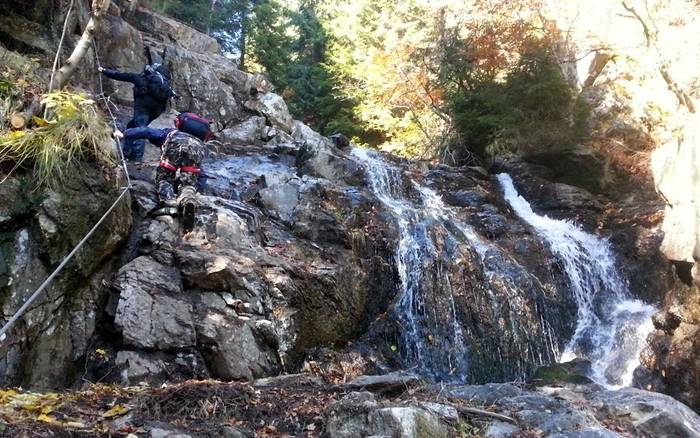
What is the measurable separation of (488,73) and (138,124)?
10.4m

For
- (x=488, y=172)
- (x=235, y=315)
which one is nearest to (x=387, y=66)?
(x=488, y=172)

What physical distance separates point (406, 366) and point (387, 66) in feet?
42.9

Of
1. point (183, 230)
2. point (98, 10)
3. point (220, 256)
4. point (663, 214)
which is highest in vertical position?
point (98, 10)

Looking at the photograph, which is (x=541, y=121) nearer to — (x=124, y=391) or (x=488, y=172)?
(x=488, y=172)

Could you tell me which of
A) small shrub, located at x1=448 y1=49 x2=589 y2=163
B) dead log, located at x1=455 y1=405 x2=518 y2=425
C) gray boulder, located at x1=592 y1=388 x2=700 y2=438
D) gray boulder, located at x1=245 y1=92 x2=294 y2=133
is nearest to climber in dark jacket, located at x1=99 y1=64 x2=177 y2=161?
dead log, located at x1=455 y1=405 x2=518 y2=425

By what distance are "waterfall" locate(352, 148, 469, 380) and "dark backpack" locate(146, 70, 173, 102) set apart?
4626 mm

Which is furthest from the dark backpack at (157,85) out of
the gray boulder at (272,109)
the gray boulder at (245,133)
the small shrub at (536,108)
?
the small shrub at (536,108)


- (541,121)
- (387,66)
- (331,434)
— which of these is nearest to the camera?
(331,434)

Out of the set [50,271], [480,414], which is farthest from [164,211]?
[480,414]

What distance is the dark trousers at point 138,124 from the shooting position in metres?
7.64

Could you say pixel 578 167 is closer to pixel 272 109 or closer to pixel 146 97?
pixel 272 109

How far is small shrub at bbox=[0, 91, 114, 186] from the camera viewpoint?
15.8 feet

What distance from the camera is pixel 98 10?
6109 millimetres

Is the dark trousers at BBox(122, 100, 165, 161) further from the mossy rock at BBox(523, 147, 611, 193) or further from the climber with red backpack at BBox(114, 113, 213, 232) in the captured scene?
the mossy rock at BBox(523, 147, 611, 193)
